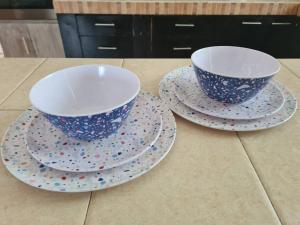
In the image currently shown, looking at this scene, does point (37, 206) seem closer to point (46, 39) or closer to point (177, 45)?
point (177, 45)

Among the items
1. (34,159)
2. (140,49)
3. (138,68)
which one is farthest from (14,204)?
(140,49)

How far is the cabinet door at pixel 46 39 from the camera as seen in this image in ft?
5.24

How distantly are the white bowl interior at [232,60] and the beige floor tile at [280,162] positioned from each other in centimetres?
15

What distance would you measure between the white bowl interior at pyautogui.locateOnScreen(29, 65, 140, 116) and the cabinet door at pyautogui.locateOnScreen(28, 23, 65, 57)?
130cm

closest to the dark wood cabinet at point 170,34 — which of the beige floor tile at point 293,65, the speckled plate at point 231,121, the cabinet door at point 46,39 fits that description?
the cabinet door at point 46,39

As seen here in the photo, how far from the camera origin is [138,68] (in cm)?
68

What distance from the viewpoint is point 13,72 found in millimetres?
650

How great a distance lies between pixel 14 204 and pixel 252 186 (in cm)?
32

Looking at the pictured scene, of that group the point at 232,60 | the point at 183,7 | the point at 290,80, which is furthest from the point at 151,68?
the point at 183,7

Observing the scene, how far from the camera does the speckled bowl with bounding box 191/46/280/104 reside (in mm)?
429

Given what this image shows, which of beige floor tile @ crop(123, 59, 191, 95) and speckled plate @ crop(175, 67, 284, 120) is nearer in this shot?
speckled plate @ crop(175, 67, 284, 120)

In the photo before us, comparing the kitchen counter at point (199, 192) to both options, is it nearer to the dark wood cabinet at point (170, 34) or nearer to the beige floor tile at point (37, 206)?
the beige floor tile at point (37, 206)

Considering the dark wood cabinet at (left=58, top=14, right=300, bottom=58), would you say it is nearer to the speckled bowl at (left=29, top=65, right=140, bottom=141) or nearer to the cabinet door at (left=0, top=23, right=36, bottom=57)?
the cabinet door at (left=0, top=23, right=36, bottom=57)

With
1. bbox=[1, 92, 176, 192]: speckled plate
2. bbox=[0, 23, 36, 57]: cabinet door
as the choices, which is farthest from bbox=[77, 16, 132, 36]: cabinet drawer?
bbox=[1, 92, 176, 192]: speckled plate
